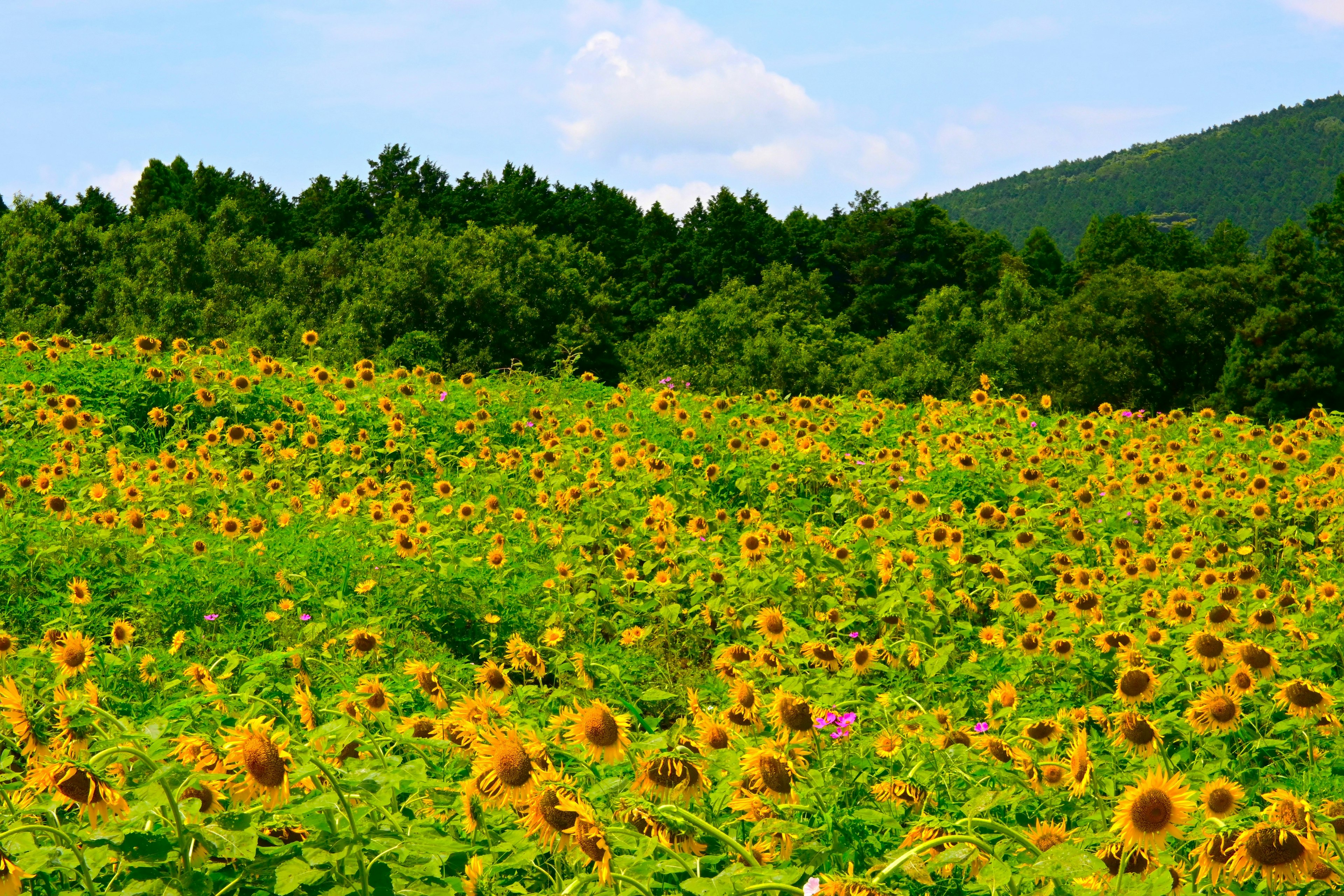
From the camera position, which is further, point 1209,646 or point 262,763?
point 1209,646

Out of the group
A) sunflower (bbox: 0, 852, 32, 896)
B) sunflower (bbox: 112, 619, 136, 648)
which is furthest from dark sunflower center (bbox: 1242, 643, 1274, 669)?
sunflower (bbox: 112, 619, 136, 648)

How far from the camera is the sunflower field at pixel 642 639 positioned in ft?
6.07

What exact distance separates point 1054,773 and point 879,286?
47.3 m

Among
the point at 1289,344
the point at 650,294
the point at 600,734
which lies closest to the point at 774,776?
the point at 600,734

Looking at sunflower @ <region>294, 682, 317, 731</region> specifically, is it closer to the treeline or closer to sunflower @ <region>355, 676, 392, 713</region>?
sunflower @ <region>355, 676, 392, 713</region>

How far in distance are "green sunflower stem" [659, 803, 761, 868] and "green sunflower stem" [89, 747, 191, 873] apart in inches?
29.2

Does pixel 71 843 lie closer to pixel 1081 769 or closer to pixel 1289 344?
pixel 1081 769

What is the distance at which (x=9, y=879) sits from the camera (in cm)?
153

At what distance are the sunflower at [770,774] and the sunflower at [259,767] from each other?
2.84ft

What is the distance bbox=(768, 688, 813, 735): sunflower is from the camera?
8.07 feet

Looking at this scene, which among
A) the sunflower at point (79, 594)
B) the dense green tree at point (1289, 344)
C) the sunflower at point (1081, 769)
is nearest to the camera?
the sunflower at point (1081, 769)

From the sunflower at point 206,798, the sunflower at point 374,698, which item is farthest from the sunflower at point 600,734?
the sunflower at point 374,698

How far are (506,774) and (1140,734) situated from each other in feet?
5.26

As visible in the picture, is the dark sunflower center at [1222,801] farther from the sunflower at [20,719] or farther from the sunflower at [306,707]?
the sunflower at [20,719]
